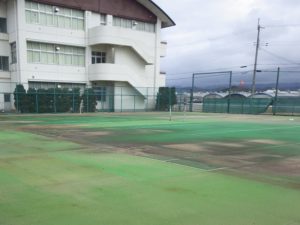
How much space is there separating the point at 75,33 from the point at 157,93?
11591mm

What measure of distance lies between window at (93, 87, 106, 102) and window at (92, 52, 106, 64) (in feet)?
10.4

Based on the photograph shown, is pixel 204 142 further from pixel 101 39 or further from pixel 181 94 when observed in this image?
pixel 181 94

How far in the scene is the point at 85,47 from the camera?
37.7 metres

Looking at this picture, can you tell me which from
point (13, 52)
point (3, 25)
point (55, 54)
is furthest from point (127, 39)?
point (3, 25)

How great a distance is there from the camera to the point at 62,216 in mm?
4520

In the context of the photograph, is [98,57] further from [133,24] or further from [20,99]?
[20,99]

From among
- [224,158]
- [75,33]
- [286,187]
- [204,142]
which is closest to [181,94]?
[75,33]

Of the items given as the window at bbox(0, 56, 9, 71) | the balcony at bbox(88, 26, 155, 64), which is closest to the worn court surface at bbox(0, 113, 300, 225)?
the window at bbox(0, 56, 9, 71)

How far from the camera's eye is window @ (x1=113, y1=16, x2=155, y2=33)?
130 ft

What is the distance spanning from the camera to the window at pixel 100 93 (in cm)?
3674

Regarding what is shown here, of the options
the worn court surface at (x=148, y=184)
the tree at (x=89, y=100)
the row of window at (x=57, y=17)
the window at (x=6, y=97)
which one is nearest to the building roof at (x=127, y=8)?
the row of window at (x=57, y=17)

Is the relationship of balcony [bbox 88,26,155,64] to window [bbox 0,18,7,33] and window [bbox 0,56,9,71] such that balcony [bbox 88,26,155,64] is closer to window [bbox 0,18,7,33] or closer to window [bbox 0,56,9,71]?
window [bbox 0,18,7,33]

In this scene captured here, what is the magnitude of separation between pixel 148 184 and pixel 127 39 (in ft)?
109

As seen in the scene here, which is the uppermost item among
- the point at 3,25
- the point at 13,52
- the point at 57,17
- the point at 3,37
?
the point at 57,17
